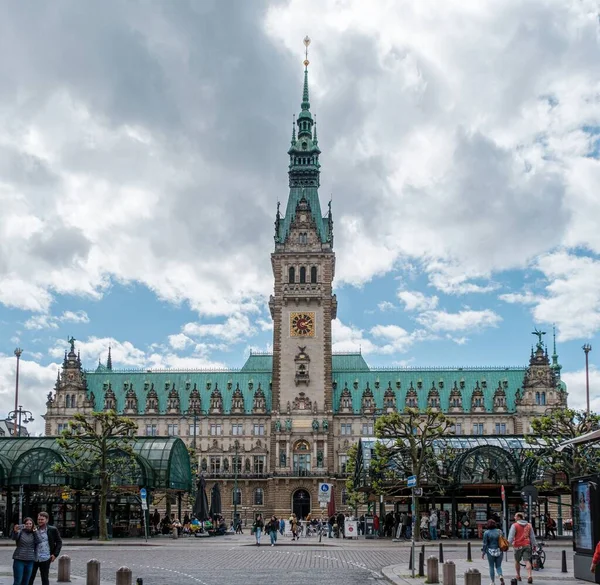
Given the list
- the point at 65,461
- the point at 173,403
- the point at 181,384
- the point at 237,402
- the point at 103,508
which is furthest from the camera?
the point at 181,384

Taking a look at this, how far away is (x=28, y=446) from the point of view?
3029 inches

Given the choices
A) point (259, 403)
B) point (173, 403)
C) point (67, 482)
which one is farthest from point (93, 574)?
point (173, 403)

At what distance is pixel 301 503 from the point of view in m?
132

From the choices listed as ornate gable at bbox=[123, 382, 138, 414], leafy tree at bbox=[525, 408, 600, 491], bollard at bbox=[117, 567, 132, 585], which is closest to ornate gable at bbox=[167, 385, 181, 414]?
ornate gable at bbox=[123, 382, 138, 414]

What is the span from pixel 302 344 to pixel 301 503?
2246cm

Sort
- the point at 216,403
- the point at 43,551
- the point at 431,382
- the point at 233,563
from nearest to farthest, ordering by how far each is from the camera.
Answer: the point at 43,551
the point at 233,563
the point at 216,403
the point at 431,382

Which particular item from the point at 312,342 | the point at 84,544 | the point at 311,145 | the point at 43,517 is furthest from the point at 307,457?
the point at 43,517

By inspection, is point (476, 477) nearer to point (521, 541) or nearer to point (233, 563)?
point (233, 563)

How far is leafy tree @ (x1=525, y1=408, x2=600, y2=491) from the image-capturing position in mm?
67188

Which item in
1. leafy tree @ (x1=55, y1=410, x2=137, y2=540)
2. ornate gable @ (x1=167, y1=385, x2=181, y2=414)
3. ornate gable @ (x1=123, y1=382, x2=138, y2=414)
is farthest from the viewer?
ornate gable @ (x1=123, y1=382, x2=138, y2=414)

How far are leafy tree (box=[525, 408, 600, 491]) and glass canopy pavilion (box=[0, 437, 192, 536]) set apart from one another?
1172 inches

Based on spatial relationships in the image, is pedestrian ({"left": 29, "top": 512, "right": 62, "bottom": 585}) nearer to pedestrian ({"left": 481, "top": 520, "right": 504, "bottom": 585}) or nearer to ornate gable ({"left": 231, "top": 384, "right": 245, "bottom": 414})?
pedestrian ({"left": 481, "top": 520, "right": 504, "bottom": 585})

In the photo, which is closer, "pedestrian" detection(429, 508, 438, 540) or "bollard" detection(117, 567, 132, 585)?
A: "bollard" detection(117, 567, 132, 585)

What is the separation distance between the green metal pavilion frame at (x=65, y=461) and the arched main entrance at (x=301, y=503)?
158 feet
